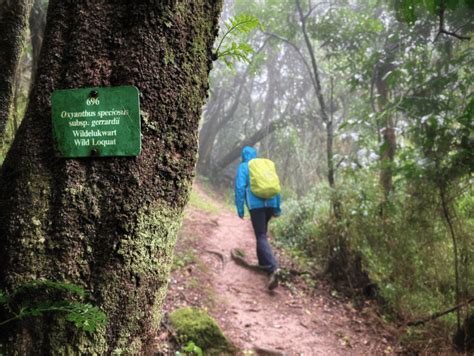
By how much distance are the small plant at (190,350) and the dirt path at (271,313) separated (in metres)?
0.83

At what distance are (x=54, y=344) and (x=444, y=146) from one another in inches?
162

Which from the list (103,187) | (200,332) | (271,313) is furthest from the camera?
(271,313)

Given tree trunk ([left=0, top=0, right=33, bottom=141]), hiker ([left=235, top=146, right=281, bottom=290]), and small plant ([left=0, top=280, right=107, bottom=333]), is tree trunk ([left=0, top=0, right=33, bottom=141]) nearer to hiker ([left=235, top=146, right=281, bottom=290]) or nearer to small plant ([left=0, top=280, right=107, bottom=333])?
small plant ([left=0, top=280, right=107, bottom=333])

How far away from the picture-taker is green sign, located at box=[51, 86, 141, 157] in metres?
1.10

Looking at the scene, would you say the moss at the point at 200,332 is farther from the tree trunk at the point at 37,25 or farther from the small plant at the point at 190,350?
the tree trunk at the point at 37,25

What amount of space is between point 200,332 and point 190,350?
31 centimetres

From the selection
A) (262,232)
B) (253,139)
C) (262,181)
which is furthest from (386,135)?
(253,139)

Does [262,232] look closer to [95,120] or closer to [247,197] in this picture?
[247,197]

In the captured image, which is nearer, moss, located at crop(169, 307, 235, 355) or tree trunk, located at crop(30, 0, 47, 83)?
moss, located at crop(169, 307, 235, 355)

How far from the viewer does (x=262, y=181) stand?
17.9ft

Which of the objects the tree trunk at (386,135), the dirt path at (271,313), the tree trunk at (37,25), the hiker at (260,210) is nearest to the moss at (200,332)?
the dirt path at (271,313)

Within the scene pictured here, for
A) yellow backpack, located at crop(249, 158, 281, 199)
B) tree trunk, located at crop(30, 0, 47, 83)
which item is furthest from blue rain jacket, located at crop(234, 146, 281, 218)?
tree trunk, located at crop(30, 0, 47, 83)

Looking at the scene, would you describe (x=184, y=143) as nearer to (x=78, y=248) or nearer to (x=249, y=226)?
(x=78, y=248)

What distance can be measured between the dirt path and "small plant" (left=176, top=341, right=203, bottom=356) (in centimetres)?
83
